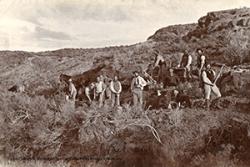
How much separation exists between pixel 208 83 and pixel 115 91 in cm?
361

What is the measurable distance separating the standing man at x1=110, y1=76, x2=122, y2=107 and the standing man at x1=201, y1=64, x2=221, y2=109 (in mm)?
3263

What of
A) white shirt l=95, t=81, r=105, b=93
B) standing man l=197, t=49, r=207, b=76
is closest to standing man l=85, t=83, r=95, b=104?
white shirt l=95, t=81, r=105, b=93

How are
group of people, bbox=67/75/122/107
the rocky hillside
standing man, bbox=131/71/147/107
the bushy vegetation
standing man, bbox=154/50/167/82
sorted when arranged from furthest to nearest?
the rocky hillside
standing man, bbox=154/50/167/82
group of people, bbox=67/75/122/107
standing man, bbox=131/71/147/107
the bushy vegetation

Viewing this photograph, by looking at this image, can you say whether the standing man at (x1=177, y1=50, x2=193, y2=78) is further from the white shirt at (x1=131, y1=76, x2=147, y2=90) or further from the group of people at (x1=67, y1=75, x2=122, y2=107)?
the group of people at (x1=67, y1=75, x2=122, y2=107)

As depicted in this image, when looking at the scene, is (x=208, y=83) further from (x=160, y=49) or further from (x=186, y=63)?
(x=160, y=49)

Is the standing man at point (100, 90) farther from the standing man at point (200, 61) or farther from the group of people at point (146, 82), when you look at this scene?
the standing man at point (200, 61)

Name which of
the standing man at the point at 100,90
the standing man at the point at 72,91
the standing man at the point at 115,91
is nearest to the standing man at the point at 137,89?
the standing man at the point at 115,91

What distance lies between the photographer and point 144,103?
20.1 metres

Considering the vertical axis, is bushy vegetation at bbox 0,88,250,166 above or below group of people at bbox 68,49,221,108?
below

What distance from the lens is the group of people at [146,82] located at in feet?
65.0

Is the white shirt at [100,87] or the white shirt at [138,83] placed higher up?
the white shirt at [138,83]

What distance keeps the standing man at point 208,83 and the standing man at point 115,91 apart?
326cm

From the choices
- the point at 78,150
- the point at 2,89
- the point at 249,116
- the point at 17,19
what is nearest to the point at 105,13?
the point at 17,19

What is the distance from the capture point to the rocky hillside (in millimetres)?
23750
